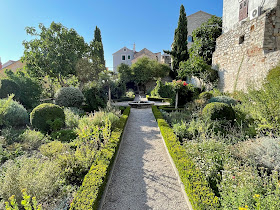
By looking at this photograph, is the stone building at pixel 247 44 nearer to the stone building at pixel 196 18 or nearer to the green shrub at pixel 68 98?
the green shrub at pixel 68 98

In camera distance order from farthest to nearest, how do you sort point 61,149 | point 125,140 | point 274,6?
point 274,6, point 125,140, point 61,149

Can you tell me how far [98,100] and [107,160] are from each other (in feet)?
19.1

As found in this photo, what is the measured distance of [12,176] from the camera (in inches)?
97.0

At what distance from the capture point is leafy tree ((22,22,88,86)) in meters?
11.9

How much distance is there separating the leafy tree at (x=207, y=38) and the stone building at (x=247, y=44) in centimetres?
106

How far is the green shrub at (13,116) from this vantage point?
19.4 feet

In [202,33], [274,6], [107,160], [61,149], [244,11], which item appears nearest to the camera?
[107,160]

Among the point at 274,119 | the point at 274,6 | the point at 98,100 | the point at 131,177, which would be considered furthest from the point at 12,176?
the point at 274,6

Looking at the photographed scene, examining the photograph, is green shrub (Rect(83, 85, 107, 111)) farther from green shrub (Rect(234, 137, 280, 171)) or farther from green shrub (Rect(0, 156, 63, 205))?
green shrub (Rect(234, 137, 280, 171))

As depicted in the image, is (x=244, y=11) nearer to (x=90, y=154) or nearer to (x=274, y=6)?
(x=274, y=6)

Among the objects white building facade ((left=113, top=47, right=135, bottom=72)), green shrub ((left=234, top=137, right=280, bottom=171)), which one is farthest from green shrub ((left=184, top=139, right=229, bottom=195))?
white building facade ((left=113, top=47, right=135, bottom=72))

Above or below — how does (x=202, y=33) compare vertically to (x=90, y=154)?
above

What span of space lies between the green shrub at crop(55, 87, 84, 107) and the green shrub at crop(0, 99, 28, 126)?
9.03ft

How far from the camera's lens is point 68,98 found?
30.6 feet
